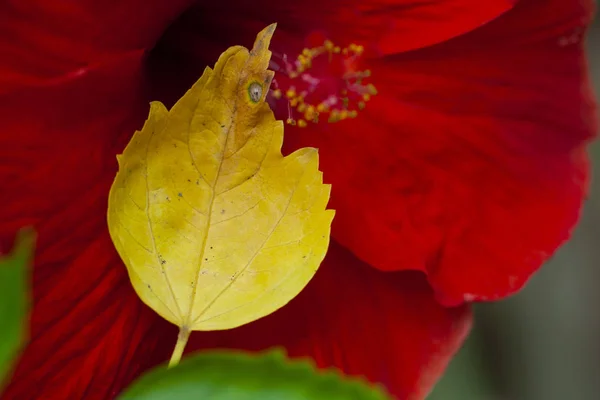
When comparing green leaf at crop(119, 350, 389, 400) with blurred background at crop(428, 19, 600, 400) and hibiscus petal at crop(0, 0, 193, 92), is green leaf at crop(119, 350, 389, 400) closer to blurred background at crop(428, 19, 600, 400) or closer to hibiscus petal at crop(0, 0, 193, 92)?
hibiscus petal at crop(0, 0, 193, 92)

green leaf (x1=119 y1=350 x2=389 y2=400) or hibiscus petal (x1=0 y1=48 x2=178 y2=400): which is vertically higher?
green leaf (x1=119 y1=350 x2=389 y2=400)

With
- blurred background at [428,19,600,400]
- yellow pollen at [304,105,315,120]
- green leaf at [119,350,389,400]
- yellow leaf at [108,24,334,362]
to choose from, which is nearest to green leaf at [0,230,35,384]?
green leaf at [119,350,389,400]

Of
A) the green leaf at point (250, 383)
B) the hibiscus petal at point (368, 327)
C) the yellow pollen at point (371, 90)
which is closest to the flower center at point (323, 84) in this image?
the yellow pollen at point (371, 90)

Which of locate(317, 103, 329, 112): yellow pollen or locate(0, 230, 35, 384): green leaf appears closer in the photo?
locate(0, 230, 35, 384): green leaf

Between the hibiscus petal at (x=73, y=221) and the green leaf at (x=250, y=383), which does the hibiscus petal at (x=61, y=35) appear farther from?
the green leaf at (x=250, y=383)

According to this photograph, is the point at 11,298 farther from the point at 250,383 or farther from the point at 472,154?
the point at 472,154

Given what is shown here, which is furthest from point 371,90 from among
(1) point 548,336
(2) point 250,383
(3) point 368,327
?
(1) point 548,336

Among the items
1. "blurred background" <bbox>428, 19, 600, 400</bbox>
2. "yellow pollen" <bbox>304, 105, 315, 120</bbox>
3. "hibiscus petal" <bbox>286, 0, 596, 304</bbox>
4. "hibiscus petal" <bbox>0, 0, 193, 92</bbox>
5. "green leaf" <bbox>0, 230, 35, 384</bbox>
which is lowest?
"blurred background" <bbox>428, 19, 600, 400</bbox>
